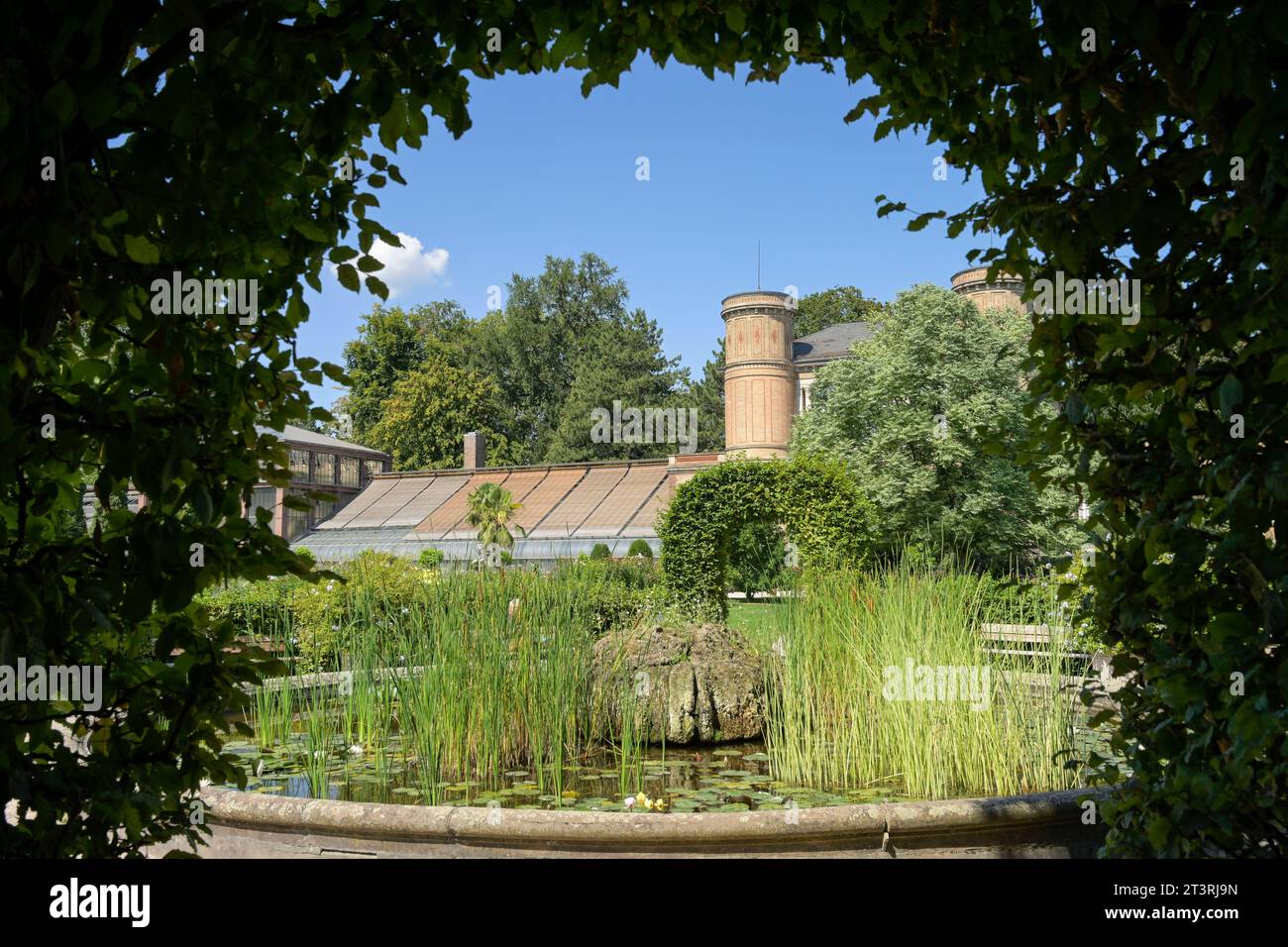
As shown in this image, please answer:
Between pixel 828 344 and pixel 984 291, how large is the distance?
10915 millimetres

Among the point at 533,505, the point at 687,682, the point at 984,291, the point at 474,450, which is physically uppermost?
the point at 984,291

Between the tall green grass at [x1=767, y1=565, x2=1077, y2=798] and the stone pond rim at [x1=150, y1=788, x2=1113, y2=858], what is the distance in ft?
2.55

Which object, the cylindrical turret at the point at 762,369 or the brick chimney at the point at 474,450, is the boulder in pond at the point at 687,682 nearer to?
the brick chimney at the point at 474,450

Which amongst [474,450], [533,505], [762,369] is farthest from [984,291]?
[474,450]

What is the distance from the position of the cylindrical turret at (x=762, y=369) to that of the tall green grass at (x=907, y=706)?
37248 mm

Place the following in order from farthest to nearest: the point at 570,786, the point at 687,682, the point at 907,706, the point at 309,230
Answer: the point at 687,682 < the point at 570,786 < the point at 907,706 < the point at 309,230

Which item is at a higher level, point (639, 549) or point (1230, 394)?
point (1230, 394)

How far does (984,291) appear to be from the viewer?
35.8 m

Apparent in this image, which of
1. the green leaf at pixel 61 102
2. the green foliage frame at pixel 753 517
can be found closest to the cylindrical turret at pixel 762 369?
the green foliage frame at pixel 753 517

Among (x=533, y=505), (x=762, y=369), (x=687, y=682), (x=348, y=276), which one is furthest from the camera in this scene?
(x=762, y=369)

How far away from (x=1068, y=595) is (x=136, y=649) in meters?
1.99

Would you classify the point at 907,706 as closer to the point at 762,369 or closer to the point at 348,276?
the point at 348,276

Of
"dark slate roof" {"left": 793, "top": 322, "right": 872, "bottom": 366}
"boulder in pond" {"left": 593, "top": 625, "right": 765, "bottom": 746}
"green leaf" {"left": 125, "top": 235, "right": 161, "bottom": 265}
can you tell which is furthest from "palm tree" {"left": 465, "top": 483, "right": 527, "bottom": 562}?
"dark slate roof" {"left": 793, "top": 322, "right": 872, "bottom": 366}
